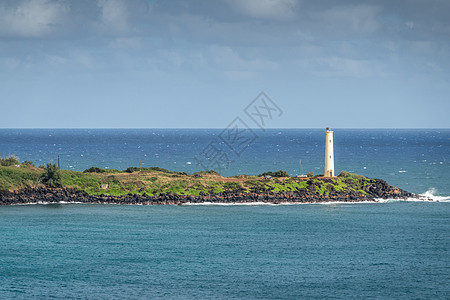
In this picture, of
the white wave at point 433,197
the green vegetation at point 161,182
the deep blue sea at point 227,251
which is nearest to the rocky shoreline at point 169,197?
the green vegetation at point 161,182

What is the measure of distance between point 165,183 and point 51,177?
15.5 m

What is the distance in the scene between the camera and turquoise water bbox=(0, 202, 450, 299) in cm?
4750

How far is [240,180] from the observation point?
9569cm

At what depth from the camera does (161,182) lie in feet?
304

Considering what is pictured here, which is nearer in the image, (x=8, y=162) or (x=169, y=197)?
(x=169, y=197)

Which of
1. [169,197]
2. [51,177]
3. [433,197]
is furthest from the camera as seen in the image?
[433,197]

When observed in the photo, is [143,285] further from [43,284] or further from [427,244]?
[427,244]

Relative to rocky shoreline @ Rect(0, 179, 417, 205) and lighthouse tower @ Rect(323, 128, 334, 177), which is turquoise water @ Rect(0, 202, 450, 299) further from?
lighthouse tower @ Rect(323, 128, 334, 177)

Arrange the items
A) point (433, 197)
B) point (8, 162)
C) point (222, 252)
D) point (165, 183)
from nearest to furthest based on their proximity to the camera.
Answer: point (222, 252) < point (165, 183) < point (8, 162) < point (433, 197)

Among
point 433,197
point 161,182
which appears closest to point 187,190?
point 161,182

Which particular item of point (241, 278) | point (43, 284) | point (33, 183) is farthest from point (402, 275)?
point (33, 183)

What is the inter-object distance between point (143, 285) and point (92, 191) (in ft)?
140

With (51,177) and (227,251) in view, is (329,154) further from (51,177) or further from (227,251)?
(227,251)

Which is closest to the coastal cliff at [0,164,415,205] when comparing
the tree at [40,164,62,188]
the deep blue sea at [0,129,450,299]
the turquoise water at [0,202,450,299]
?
the tree at [40,164,62,188]
